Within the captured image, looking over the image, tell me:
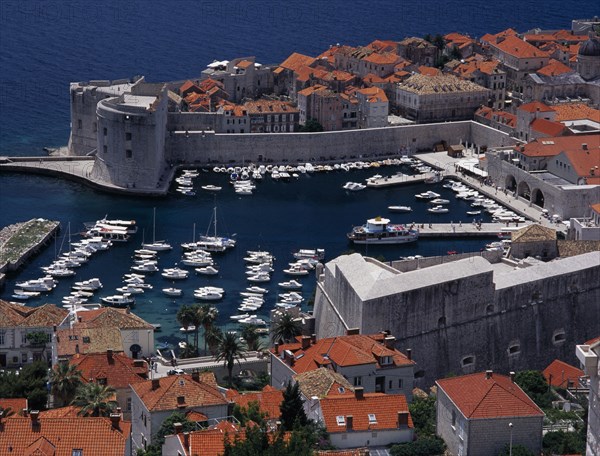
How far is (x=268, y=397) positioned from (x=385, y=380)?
19.6ft

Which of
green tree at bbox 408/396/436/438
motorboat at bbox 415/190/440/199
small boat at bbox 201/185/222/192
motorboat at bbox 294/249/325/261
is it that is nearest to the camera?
green tree at bbox 408/396/436/438

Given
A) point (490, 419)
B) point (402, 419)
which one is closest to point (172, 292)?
point (402, 419)

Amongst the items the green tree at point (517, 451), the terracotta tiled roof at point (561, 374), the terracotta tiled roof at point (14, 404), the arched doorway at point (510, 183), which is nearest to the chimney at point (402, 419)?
the green tree at point (517, 451)

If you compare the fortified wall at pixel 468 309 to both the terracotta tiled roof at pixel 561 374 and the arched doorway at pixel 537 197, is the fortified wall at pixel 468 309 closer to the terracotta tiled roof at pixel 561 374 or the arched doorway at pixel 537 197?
the terracotta tiled roof at pixel 561 374

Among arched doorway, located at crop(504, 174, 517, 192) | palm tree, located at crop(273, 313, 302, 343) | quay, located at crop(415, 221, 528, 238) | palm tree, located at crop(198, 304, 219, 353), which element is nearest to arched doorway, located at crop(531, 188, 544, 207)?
arched doorway, located at crop(504, 174, 517, 192)

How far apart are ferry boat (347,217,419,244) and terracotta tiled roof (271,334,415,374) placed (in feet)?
94.6

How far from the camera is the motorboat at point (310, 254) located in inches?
3100

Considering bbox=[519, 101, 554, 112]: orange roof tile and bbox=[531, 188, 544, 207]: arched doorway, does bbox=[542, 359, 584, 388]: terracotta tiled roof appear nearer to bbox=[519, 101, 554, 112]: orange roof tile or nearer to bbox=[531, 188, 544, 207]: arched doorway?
bbox=[531, 188, 544, 207]: arched doorway

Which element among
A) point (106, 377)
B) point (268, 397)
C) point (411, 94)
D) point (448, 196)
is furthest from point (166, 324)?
point (411, 94)

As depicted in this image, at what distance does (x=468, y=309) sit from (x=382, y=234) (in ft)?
81.0

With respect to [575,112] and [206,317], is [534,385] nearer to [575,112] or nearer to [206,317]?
[206,317]

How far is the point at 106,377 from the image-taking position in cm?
5091

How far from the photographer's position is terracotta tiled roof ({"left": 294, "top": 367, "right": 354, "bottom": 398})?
4650 cm

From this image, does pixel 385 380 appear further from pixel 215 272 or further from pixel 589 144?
pixel 589 144
